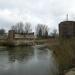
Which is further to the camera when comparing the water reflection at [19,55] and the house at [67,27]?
the house at [67,27]

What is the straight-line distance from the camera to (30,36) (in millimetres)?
97812

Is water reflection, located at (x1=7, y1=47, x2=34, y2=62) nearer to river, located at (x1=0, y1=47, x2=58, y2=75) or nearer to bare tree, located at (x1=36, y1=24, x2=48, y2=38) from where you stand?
river, located at (x1=0, y1=47, x2=58, y2=75)

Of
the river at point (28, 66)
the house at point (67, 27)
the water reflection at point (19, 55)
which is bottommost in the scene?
the water reflection at point (19, 55)

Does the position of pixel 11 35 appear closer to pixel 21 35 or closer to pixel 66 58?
pixel 21 35

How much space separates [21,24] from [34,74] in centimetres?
8854

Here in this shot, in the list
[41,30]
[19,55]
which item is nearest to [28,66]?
[19,55]

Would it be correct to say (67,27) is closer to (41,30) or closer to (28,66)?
(28,66)

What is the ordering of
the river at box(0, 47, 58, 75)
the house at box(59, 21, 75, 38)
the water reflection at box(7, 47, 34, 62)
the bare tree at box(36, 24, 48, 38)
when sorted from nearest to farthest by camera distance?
the river at box(0, 47, 58, 75)
the water reflection at box(7, 47, 34, 62)
the house at box(59, 21, 75, 38)
the bare tree at box(36, 24, 48, 38)

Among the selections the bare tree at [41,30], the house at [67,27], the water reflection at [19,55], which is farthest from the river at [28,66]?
the bare tree at [41,30]

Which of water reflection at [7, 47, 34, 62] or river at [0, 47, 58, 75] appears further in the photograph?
water reflection at [7, 47, 34, 62]

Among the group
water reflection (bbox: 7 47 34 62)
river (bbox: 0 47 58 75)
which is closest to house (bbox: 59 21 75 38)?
water reflection (bbox: 7 47 34 62)

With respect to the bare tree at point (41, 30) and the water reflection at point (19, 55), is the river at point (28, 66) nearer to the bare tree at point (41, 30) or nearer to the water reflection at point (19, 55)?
the water reflection at point (19, 55)

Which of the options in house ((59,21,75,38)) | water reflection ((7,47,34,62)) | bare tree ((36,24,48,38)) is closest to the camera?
water reflection ((7,47,34,62))

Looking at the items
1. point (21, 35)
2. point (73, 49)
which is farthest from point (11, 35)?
point (73, 49)
